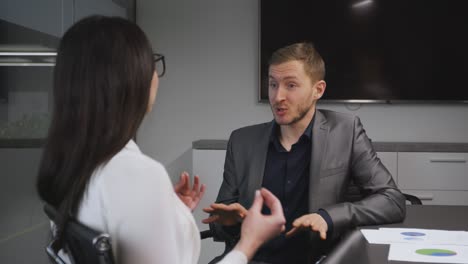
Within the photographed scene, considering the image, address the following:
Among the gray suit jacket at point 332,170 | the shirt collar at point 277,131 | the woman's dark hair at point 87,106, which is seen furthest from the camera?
the shirt collar at point 277,131

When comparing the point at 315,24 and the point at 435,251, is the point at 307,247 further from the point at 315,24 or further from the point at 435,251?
the point at 315,24

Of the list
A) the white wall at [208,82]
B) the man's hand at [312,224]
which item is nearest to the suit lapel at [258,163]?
the man's hand at [312,224]

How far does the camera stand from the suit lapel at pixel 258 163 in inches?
83.3

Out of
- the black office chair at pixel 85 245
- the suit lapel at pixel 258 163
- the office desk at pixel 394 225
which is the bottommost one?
the office desk at pixel 394 225

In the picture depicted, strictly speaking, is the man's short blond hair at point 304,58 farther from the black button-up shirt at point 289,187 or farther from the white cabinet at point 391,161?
the white cabinet at point 391,161

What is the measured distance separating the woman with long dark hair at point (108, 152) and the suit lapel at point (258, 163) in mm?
1042

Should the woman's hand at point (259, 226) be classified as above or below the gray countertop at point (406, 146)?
above

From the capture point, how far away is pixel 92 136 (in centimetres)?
102

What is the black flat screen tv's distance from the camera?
411 centimetres

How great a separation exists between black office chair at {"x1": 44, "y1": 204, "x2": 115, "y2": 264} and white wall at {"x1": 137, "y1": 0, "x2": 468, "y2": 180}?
3416mm

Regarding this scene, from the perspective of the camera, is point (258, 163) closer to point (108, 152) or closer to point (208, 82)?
point (108, 152)

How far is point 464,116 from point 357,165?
248cm

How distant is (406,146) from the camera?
386 centimetres

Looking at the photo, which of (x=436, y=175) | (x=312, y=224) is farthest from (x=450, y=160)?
(x=312, y=224)
